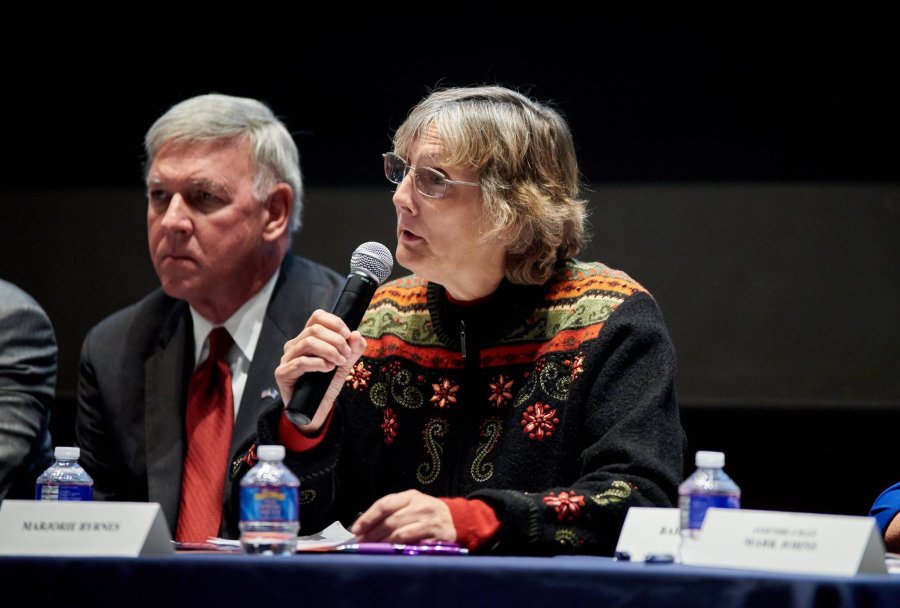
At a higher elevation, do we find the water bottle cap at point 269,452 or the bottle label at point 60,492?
the water bottle cap at point 269,452

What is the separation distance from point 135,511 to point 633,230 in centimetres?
227

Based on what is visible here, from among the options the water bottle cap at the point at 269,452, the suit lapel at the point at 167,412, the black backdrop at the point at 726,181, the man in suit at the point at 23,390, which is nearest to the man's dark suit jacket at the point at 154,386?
the suit lapel at the point at 167,412

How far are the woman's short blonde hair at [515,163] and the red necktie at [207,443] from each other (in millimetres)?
960

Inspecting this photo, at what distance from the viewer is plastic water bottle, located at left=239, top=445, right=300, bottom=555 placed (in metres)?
1.47

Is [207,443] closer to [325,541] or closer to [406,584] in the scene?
[325,541]

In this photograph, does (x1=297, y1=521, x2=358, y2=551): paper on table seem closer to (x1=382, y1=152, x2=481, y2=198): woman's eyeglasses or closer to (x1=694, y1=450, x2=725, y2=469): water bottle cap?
(x1=694, y1=450, x2=725, y2=469): water bottle cap

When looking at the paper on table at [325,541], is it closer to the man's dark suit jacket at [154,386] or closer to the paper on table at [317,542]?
the paper on table at [317,542]

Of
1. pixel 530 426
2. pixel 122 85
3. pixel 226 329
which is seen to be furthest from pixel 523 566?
pixel 122 85

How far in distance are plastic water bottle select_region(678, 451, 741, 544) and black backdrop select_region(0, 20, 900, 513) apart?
176cm

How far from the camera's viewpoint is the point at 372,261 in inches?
80.1

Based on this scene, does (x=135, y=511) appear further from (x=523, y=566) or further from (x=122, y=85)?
(x=122, y=85)

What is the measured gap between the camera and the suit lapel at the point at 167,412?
9.25ft

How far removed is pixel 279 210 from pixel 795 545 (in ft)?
7.42

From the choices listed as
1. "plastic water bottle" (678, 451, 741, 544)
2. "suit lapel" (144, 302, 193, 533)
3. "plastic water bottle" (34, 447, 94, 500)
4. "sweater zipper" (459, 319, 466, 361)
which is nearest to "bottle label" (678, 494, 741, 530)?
"plastic water bottle" (678, 451, 741, 544)
